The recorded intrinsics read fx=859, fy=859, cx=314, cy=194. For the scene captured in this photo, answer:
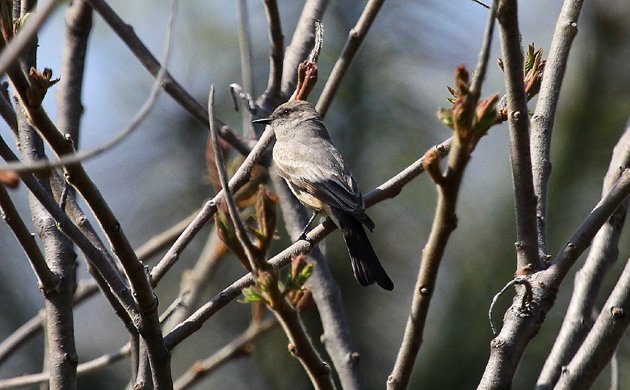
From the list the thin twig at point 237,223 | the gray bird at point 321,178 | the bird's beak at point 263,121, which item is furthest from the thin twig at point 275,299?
the bird's beak at point 263,121

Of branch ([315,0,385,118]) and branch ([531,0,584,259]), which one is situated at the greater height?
branch ([315,0,385,118])

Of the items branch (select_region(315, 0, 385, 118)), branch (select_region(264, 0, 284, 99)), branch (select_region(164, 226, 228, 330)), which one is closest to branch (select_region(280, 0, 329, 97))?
branch (select_region(264, 0, 284, 99))

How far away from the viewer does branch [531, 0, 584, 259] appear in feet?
9.45

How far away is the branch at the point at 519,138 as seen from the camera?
228 cm

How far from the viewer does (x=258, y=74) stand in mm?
6547

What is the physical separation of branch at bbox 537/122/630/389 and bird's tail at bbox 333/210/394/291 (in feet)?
4.16

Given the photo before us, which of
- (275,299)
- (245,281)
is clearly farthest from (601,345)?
(275,299)

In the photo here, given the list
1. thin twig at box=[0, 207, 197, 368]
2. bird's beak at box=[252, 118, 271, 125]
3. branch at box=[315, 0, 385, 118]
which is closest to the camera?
branch at box=[315, 0, 385, 118]

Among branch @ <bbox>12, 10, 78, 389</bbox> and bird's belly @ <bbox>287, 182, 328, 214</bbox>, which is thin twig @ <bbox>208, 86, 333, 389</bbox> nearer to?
branch @ <bbox>12, 10, 78, 389</bbox>

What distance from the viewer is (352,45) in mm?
3568

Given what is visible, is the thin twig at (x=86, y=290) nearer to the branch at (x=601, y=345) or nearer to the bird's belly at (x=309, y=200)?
the bird's belly at (x=309, y=200)

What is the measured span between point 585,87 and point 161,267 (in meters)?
4.72

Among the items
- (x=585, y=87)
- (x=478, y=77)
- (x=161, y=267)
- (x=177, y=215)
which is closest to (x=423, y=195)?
(x=585, y=87)

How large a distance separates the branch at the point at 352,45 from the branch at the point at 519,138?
1044mm
